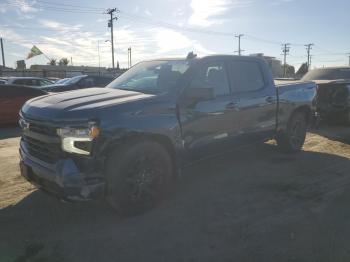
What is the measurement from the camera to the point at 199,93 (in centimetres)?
477

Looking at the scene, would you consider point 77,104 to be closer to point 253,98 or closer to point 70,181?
point 70,181

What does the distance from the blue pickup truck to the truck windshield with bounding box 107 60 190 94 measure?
0.06 ft

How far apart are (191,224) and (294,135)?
395 centimetres

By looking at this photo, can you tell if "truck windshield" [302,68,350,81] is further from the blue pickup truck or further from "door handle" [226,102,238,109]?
"door handle" [226,102,238,109]

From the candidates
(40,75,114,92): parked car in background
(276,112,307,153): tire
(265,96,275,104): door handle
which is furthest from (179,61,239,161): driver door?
(40,75,114,92): parked car in background

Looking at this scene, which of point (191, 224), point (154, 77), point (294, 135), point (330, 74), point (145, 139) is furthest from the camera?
point (330, 74)

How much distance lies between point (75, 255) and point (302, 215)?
2619 millimetres

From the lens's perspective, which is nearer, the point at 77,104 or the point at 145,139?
the point at 77,104

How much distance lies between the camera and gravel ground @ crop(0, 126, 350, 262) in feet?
12.1

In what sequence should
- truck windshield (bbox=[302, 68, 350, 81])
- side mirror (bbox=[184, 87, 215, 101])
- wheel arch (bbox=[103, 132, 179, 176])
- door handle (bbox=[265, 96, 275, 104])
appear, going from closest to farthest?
wheel arch (bbox=[103, 132, 179, 176])
side mirror (bbox=[184, 87, 215, 101])
door handle (bbox=[265, 96, 275, 104])
truck windshield (bbox=[302, 68, 350, 81])

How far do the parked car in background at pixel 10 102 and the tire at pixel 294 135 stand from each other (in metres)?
8.00

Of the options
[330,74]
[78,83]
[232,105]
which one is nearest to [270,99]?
[232,105]

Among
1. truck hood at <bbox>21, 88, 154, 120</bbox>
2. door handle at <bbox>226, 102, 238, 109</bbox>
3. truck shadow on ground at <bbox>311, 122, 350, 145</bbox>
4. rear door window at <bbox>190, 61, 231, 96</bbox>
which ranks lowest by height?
truck shadow on ground at <bbox>311, 122, 350, 145</bbox>

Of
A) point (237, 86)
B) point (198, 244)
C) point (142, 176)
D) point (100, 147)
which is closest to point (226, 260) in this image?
point (198, 244)
